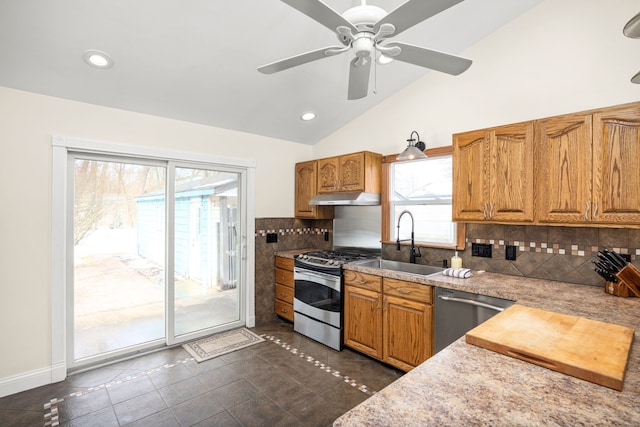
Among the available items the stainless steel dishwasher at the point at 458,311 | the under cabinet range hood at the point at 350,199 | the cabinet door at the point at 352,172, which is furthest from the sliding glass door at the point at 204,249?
the stainless steel dishwasher at the point at 458,311

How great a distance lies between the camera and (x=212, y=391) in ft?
8.27

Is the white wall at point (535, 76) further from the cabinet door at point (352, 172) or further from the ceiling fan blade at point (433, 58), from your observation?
the ceiling fan blade at point (433, 58)

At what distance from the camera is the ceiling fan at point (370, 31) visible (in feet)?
4.35

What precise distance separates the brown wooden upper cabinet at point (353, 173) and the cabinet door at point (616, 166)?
193 cm

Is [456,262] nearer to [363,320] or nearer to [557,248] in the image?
[557,248]

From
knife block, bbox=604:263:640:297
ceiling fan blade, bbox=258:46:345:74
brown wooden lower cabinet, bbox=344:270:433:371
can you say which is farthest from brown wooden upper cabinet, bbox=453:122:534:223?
ceiling fan blade, bbox=258:46:345:74

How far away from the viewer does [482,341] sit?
1237 millimetres

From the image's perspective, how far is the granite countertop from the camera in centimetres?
79

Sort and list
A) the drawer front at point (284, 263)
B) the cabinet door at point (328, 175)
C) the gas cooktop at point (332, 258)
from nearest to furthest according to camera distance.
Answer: the gas cooktop at point (332, 258) → the cabinet door at point (328, 175) → the drawer front at point (284, 263)

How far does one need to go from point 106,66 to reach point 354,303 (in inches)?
117

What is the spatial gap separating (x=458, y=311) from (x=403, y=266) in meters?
1.10

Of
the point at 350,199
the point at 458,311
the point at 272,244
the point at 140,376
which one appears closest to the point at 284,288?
the point at 272,244

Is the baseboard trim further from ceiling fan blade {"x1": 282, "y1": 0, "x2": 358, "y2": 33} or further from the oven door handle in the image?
ceiling fan blade {"x1": 282, "y1": 0, "x2": 358, "y2": 33}

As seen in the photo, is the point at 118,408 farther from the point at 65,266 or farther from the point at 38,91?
the point at 38,91
